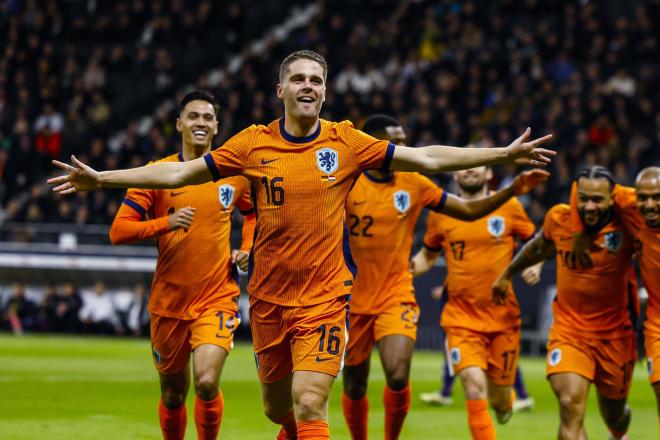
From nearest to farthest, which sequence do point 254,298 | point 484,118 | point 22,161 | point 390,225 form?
point 254,298, point 390,225, point 484,118, point 22,161

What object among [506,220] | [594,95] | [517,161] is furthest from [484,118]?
[517,161]

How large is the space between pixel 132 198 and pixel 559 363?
351 centimetres

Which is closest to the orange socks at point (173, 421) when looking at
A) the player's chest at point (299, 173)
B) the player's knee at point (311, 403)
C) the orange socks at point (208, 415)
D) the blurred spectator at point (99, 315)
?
the orange socks at point (208, 415)

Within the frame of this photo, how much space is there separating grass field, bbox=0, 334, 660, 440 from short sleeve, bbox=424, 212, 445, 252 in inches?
76.5

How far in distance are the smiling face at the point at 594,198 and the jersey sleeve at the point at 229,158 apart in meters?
2.73

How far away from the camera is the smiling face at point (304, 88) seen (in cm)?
671

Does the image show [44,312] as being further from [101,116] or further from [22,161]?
[101,116]

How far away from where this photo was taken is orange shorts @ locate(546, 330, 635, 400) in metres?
8.28

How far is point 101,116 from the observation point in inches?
1185

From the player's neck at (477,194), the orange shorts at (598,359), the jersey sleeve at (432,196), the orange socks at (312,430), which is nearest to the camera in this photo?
the orange socks at (312,430)

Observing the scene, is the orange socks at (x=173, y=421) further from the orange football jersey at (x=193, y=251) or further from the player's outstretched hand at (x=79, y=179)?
the player's outstretched hand at (x=79, y=179)

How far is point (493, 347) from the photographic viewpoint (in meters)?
10.3

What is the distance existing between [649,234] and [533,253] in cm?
116

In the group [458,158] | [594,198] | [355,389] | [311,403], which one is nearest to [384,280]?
[355,389]
